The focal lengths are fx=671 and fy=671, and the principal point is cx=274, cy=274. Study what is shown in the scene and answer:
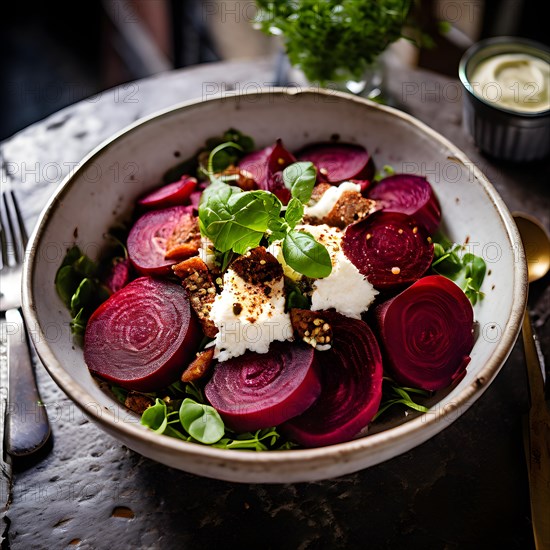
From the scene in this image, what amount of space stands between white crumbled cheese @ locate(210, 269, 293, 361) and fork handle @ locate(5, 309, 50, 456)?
52 cm

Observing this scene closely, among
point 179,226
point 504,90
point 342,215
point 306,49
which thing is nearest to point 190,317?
point 179,226

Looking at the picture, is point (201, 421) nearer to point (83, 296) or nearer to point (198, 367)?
point (198, 367)

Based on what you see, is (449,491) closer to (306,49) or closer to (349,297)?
(349,297)

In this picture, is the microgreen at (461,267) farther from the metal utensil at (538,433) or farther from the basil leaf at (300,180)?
the basil leaf at (300,180)

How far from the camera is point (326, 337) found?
4.92 feet

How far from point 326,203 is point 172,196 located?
0.44m

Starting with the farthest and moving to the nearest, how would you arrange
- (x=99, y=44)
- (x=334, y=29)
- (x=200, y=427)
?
(x=99, y=44)
(x=334, y=29)
(x=200, y=427)

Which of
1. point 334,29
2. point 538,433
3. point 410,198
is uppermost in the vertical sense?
point 334,29

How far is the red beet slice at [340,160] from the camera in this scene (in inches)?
75.4

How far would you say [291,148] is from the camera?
2.05 metres

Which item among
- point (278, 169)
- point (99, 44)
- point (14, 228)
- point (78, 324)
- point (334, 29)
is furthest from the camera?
point (99, 44)

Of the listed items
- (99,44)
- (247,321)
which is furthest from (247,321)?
(99,44)

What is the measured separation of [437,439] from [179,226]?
2.85 feet

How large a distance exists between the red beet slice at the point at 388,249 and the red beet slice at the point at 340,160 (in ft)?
0.89
